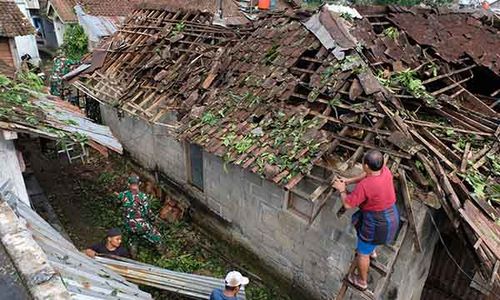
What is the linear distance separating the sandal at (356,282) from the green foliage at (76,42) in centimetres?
2639

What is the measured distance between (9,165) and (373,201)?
19.6ft

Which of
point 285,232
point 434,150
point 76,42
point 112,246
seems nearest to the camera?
point 434,150

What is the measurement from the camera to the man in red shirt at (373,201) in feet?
14.5

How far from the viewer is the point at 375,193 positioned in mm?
4418

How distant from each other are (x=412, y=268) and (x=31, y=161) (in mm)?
12545

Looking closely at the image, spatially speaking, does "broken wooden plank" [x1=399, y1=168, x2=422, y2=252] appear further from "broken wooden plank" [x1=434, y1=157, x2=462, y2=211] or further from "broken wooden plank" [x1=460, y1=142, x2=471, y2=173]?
"broken wooden plank" [x1=460, y1=142, x2=471, y2=173]

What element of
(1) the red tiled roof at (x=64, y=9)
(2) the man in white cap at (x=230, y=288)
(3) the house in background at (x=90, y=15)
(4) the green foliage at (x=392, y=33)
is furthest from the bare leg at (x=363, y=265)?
(1) the red tiled roof at (x=64, y=9)

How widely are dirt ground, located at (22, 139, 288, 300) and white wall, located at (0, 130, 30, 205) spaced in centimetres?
294

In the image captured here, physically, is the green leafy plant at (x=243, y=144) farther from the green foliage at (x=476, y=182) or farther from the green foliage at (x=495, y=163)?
the green foliage at (x=495, y=163)

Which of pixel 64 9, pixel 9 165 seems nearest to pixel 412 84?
pixel 9 165

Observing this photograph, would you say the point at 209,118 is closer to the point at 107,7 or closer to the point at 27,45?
the point at 107,7

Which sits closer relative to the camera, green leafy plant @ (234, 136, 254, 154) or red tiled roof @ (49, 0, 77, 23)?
green leafy plant @ (234, 136, 254, 154)

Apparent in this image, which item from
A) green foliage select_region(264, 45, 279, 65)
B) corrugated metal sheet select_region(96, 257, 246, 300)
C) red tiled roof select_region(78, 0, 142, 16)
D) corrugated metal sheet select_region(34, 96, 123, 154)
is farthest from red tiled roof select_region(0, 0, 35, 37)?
corrugated metal sheet select_region(96, 257, 246, 300)

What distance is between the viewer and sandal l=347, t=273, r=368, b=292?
5012 millimetres
